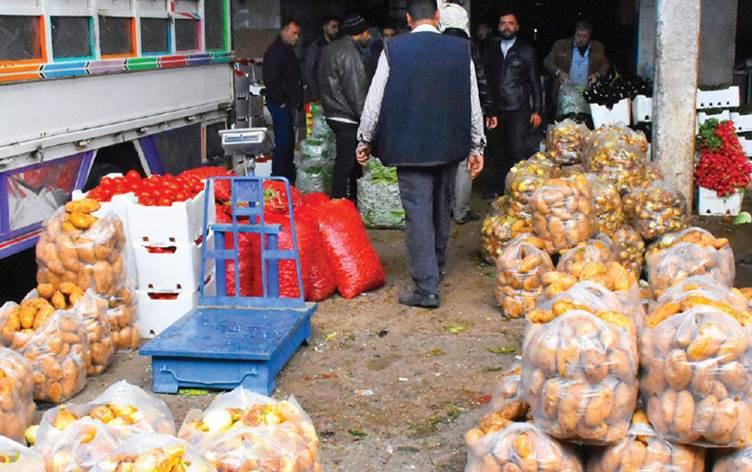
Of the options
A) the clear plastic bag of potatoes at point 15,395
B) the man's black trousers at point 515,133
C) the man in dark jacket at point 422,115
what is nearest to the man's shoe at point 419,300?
the man in dark jacket at point 422,115

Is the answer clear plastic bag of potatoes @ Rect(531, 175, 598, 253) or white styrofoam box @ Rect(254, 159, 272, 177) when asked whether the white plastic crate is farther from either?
white styrofoam box @ Rect(254, 159, 272, 177)

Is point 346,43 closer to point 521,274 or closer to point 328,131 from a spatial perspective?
point 328,131

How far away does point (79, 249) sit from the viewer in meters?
5.69

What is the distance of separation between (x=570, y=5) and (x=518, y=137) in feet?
31.2

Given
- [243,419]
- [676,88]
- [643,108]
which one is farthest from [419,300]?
[643,108]

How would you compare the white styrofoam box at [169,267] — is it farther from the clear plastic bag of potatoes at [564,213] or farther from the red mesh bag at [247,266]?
the clear plastic bag of potatoes at [564,213]

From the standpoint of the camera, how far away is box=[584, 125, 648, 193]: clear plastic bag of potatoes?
736 cm

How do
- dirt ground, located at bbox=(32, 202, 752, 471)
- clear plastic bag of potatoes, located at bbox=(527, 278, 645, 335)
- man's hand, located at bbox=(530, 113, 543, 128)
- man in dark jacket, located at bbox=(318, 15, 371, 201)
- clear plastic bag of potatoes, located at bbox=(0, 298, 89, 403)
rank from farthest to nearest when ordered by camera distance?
man's hand, located at bbox=(530, 113, 543, 128) → man in dark jacket, located at bbox=(318, 15, 371, 201) → clear plastic bag of potatoes, located at bbox=(0, 298, 89, 403) → dirt ground, located at bbox=(32, 202, 752, 471) → clear plastic bag of potatoes, located at bbox=(527, 278, 645, 335)

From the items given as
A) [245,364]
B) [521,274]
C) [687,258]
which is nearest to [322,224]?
[521,274]

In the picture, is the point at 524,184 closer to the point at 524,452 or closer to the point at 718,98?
the point at 718,98

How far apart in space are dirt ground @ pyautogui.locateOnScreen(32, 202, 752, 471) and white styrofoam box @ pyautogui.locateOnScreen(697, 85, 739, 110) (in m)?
2.60

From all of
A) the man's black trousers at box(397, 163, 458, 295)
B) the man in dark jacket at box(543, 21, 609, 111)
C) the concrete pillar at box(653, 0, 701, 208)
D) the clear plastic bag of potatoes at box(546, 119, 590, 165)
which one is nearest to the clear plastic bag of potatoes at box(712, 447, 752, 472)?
the man's black trousers at box(397, 163, 458, 295)

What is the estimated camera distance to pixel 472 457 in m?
3.75

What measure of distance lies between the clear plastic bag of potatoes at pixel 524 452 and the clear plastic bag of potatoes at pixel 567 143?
4530 mm
